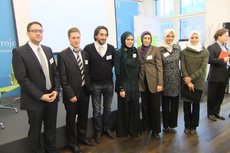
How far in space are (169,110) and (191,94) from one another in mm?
390

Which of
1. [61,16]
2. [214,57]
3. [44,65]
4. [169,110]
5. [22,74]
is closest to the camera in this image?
[22,74]

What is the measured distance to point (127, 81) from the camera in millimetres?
2803

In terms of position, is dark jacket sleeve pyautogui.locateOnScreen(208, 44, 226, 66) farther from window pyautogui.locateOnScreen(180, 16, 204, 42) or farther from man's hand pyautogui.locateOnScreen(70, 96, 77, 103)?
window pyautogui.locateOnScreen(180, 16, 204, 42)

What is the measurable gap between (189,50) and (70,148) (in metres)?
2.03

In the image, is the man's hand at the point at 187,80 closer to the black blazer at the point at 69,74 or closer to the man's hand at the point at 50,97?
the black blazer at the point at 69,74

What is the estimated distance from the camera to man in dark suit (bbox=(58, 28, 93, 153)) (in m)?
2.40

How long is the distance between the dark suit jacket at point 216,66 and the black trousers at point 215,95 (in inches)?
4.9

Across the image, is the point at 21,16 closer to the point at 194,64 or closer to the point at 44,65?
the point at 44,65

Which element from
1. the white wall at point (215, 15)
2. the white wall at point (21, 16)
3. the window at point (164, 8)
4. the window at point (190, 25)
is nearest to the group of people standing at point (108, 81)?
the white wall at point (21, 16)

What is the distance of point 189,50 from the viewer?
9.54 feet

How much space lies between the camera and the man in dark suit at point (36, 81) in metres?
2.04

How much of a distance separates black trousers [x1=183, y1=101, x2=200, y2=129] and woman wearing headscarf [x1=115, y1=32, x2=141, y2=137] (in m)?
0.71

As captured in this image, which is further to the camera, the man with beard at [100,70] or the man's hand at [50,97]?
the man with beard at [100,70]

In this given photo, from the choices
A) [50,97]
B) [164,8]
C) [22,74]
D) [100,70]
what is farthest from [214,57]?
[164,8]
